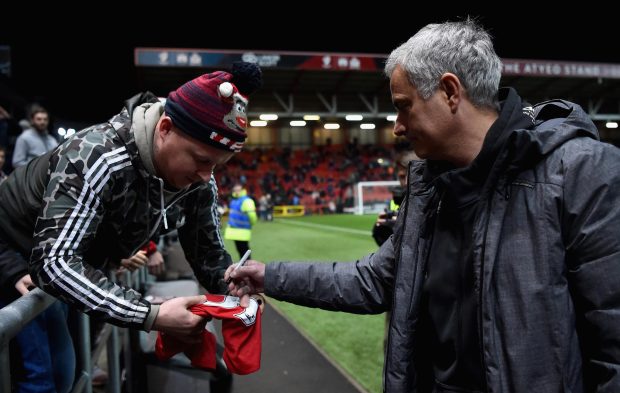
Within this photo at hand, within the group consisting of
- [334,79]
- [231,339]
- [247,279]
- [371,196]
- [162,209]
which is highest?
[334,79]

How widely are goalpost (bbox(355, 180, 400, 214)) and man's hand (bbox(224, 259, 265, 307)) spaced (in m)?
26.8

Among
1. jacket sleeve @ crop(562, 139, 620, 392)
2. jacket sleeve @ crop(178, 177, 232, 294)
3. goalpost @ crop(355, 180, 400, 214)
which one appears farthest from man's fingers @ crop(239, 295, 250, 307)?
goalpost @ crop(355, 180, 400, 214)

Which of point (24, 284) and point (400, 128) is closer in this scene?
point (400, 128)

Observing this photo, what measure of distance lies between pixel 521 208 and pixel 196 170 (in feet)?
3.63

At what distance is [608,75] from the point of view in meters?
26.5

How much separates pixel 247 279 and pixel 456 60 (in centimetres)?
116

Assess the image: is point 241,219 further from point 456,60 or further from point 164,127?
point 456,60

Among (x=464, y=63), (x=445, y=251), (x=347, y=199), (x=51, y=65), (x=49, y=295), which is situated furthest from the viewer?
(x=347, y=199)

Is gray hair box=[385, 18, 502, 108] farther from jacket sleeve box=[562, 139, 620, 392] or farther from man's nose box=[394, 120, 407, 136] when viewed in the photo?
jacket sleeve box=[562, 139, 620, 392]

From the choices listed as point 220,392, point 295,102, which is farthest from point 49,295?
point 295,102

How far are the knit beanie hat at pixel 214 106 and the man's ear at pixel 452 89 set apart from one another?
0.70 m

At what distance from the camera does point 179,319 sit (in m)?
1.70

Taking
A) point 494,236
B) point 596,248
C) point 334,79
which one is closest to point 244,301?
point 494,236

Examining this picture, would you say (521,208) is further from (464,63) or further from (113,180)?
(113,180)
